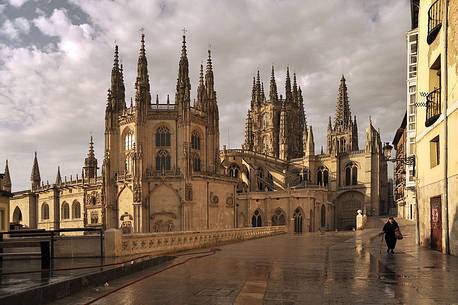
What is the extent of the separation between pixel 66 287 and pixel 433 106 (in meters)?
14.4

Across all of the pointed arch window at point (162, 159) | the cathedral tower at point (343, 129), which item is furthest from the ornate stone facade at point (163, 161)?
the cathedral tower at point (343, 129)

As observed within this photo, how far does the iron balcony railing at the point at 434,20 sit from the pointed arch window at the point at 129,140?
4200cm

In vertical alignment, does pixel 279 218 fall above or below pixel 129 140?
below

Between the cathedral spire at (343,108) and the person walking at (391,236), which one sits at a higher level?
the cathedral spire at (343,108)

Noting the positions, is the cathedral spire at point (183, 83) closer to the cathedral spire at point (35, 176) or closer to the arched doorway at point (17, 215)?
the arched doorway at point (17, 215)

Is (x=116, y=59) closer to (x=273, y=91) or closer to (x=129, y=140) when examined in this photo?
(x=129, y=140)

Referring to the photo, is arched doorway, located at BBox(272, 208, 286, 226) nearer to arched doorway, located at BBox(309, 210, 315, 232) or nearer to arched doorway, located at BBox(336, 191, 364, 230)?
arched doorway, located at BBox(309, 210, 315, 232)

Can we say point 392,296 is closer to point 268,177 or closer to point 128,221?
point 128,221

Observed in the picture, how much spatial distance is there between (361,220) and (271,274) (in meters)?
42.7

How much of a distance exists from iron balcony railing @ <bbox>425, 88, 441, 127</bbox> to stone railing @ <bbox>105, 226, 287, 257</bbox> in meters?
11.7

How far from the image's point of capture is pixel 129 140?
184ft

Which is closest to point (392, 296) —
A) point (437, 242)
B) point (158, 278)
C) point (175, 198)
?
point (158, 278)

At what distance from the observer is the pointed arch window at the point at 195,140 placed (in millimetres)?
55469

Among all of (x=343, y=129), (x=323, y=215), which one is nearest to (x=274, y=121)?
(x=343, y=129)
